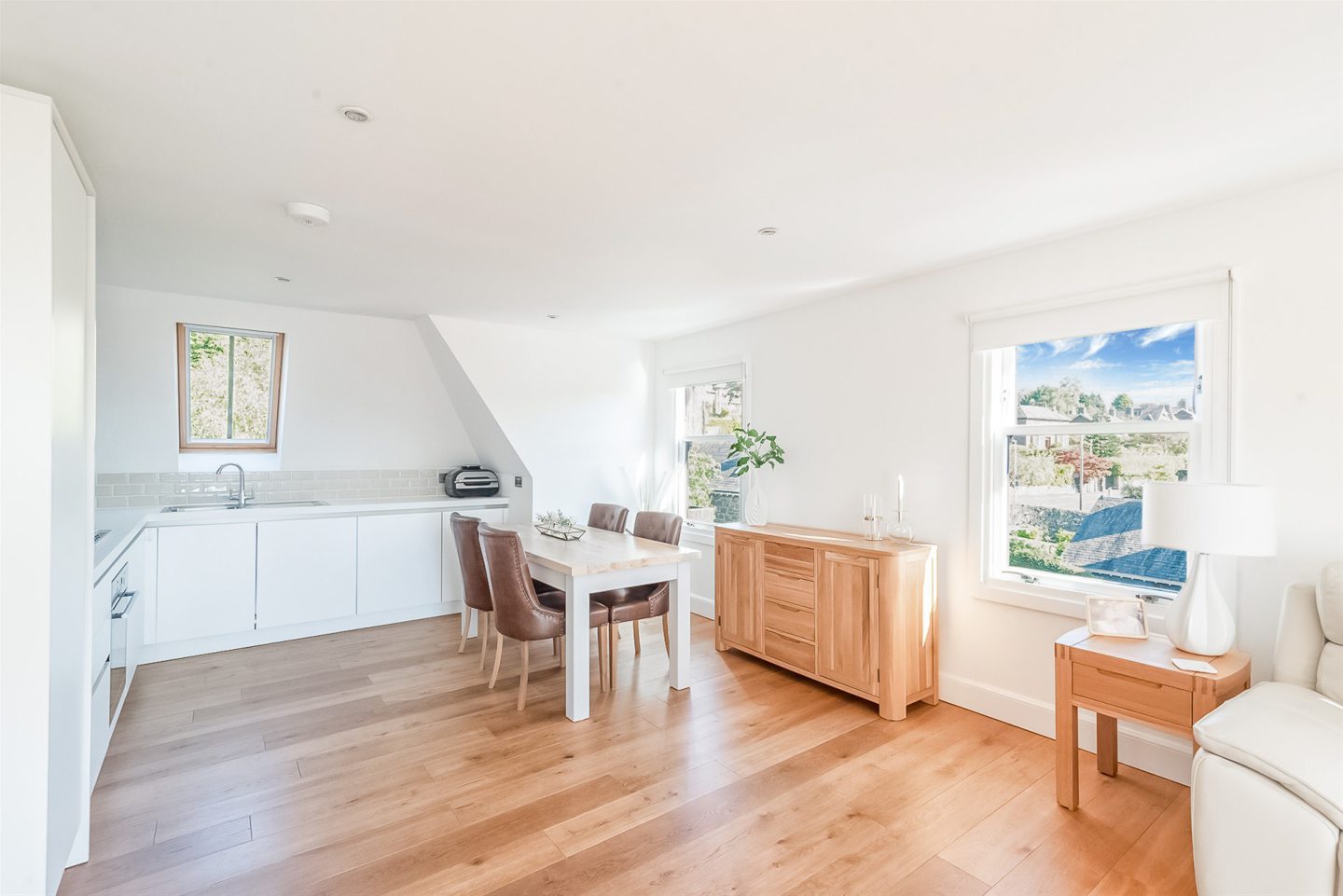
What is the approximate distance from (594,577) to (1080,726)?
7.86 ft

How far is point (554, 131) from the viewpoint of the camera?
198 centimetres

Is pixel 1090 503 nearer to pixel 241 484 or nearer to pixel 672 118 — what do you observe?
pixel 672 118

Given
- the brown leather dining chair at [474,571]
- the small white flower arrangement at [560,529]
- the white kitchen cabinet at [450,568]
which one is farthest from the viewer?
the white kitchen cabinet at [450,568]

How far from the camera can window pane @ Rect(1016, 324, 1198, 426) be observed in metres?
2.66

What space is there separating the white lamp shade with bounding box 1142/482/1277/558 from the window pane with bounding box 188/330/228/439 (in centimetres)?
556

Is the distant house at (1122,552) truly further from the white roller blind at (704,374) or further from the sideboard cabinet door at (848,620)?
the white roller blind at (704,374)

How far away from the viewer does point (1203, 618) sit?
2262 mm

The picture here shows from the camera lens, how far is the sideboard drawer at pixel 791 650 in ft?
11.7

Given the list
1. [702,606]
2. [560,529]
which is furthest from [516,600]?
[702,606]

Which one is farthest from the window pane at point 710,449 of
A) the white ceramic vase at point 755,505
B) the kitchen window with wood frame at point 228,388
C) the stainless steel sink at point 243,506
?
the kitchen window with wood frame at point 228,388

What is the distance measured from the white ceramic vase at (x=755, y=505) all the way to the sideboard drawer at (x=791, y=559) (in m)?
0.44

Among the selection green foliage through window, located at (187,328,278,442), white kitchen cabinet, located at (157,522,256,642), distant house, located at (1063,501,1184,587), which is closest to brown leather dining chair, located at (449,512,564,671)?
white kitchen cabinet, located at (157,522,256,642)

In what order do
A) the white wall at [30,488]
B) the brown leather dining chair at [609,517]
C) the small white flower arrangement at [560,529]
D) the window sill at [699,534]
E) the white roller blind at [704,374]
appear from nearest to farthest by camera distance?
1. the white wall at [30,488]
2. the small white flower arrangement at [560,529]
3. the brown leather dining chair at [609,517]
4. the white roller blind at [704,374]
5. the window sill at [699,534]

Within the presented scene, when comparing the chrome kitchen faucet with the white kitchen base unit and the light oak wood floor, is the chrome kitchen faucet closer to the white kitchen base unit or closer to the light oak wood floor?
the white kitchen base unit
